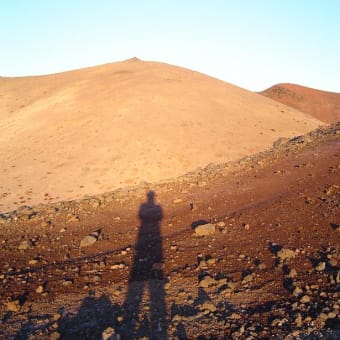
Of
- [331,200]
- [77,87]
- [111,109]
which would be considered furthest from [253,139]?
[77,87]

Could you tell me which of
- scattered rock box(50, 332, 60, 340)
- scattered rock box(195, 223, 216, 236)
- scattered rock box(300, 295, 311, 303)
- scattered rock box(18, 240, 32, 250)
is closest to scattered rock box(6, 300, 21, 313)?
scattered rock box(50, 332, 60, 340)

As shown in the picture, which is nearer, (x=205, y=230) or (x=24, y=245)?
(x=205, y=230)

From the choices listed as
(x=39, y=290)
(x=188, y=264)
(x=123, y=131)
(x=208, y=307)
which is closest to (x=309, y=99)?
(x=123, y=131)

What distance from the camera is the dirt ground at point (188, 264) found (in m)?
3.89

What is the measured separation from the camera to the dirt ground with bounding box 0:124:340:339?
3.89 meters

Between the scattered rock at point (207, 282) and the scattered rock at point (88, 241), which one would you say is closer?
the scattered rock at point (207, 282)

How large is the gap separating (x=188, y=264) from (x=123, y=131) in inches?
536

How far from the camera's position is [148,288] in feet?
15.6

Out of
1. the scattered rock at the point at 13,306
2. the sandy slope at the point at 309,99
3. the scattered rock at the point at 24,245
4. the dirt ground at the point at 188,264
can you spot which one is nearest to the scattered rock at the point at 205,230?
the dirt ground at the point at 188,264

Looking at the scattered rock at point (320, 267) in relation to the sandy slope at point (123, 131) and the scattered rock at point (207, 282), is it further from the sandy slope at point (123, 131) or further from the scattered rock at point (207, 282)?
the sandy slope at point (123, 131)

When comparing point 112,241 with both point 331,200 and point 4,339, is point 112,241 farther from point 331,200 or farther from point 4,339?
point 331,200

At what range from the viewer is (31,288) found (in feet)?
16.5

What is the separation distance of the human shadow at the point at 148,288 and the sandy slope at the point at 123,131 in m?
8.24

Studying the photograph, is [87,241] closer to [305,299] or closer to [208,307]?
[208,307]
